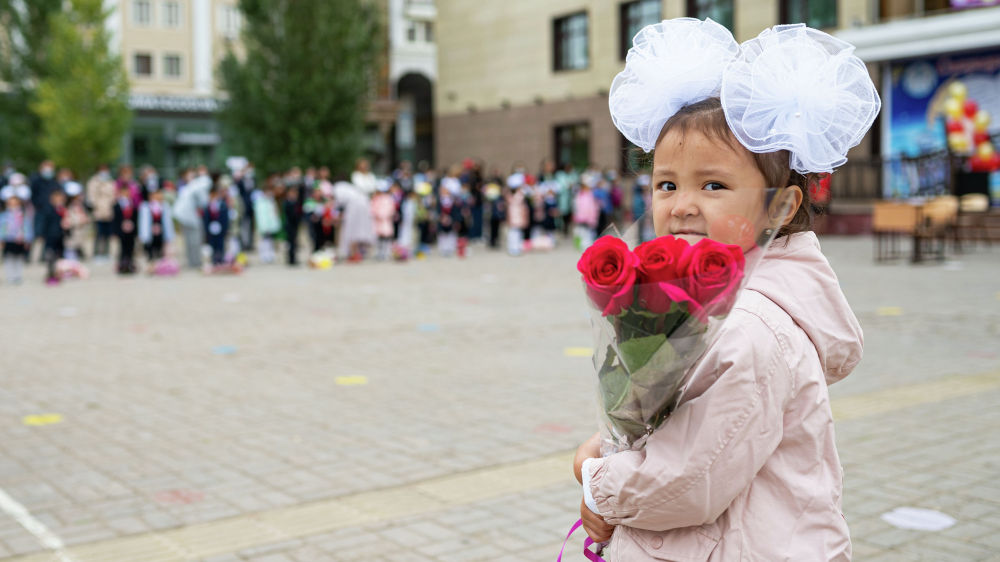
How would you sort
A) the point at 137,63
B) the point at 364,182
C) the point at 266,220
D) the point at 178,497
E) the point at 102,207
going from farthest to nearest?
the point at 137,63, the point at 102,207, the point at 364,182, the point at 266,220, the point at 178,497

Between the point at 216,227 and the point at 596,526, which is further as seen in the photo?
the point at 216,227

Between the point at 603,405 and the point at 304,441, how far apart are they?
13.8 ft

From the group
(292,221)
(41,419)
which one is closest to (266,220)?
(292,221)

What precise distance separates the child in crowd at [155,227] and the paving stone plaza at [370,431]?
6447 millimetres

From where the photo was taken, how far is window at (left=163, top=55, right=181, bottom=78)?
5147 centimetres

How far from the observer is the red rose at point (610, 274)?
5.29 ft

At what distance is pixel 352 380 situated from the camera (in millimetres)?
7484

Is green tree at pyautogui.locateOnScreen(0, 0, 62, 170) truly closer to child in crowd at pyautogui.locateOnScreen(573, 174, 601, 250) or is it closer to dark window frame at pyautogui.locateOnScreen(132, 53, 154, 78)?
dark window frame at pyautogui.locateOnScreen(132, 53, 154, 78)

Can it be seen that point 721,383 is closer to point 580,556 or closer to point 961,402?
point 580,556

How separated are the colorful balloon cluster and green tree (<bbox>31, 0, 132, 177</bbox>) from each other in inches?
952

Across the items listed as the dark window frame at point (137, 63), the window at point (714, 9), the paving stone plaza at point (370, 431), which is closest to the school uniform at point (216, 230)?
the paving stone plaza at point (370, 431)

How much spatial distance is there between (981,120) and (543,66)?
A: 1614cm

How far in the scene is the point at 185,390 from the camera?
7219 millimetres

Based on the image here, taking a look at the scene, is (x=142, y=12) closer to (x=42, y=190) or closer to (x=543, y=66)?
(x=543, y=66)
